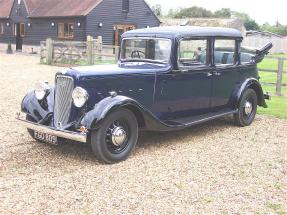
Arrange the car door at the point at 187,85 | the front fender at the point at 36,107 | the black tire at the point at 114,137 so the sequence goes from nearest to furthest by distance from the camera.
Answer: the black tire at the point at 114,137, the front fender at the point at 36,107, the car door at the point at 187,85

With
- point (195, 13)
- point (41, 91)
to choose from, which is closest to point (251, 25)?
point (195, 13)

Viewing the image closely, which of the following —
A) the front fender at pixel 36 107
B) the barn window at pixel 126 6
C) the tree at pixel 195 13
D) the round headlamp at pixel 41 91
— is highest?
the tree at pixel 195 13

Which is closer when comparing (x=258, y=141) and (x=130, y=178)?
(x=130, y=178)

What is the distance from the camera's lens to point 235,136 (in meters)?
8.07

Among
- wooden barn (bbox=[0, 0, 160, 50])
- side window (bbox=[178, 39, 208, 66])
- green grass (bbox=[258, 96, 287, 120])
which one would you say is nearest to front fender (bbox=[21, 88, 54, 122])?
side window (bbox=[178, 39, 208, 66])

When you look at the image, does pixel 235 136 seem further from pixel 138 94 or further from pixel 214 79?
pixel 138 94

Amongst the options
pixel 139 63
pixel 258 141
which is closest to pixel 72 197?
pixel 139 63

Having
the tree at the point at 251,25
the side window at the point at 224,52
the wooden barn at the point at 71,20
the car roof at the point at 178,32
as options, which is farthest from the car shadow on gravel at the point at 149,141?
the tree at the point at 251,25

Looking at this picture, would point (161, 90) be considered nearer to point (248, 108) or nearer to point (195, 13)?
point (248, 108)

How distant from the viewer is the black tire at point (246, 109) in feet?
28.7

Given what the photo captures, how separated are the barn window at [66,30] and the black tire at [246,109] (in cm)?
2526

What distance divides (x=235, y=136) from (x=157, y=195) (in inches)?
133

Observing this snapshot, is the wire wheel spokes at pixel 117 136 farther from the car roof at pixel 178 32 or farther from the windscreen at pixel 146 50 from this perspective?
the car roof at pixel 178 32

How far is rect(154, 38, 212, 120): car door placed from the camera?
23.4 feet
